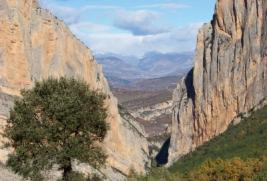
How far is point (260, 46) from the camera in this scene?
171m

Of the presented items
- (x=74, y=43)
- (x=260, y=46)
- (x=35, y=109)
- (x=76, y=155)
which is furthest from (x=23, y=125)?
(x=260, y=46)

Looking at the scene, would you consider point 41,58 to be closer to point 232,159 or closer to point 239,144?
point 232,159

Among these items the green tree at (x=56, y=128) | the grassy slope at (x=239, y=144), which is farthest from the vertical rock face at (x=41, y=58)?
the grassy slope at (x=239, y=144)

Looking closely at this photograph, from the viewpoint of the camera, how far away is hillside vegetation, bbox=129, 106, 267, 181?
8519cm

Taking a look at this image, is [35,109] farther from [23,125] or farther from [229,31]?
[229,31]

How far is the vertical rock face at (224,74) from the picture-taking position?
172125 millimetres

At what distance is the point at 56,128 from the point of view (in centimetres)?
4744

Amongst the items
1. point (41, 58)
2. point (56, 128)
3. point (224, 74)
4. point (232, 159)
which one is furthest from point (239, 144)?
point (56, 128)

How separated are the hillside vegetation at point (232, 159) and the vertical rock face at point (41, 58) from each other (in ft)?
38.6

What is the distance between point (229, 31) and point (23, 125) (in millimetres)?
138792

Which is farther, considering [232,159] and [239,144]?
[239,144]

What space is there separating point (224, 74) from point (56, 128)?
138035 millimetres

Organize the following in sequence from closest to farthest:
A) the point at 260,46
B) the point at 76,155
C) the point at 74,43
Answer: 1. the point at 76,155
2. the point at 74,43
3. the point at 260,46

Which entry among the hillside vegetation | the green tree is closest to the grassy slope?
the hillside vegetation
